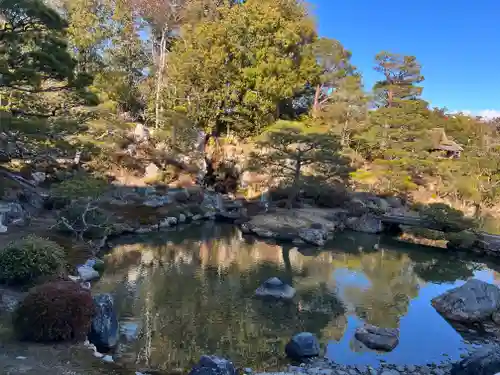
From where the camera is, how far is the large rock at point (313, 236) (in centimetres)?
2009

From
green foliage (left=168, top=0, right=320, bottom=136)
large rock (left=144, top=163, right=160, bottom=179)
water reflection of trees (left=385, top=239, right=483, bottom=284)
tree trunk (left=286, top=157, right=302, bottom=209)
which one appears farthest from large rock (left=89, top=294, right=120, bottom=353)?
green foliage (left=168, top=0, right=320, bottom=136)

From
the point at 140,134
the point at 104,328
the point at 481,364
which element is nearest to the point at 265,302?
the point at 104,328

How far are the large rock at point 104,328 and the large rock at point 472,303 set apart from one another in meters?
9.22

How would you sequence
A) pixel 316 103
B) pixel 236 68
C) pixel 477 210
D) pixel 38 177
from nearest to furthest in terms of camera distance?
pixel 38 177
pixel 236 68
pixel 477 210
pixel 316 103

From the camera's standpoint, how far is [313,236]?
20.3 metres

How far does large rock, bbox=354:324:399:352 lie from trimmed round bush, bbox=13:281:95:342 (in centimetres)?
614

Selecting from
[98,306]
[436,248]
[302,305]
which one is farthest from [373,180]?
[98,306]

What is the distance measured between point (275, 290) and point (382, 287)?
14.7 ft

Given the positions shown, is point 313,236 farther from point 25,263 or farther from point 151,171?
point 25,263

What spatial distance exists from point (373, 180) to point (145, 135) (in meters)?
16.6

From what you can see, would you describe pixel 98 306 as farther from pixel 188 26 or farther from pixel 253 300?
pixel 188 26

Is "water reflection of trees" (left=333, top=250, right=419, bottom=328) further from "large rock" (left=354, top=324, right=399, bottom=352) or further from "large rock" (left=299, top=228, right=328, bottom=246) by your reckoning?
"large rock" (left=299, top=228, right=328, bottom=246)

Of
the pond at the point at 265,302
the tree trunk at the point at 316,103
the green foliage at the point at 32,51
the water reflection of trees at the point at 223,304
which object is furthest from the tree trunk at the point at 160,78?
the green foliage at the point at 32,51

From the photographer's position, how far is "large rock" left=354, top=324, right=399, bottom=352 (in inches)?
376
